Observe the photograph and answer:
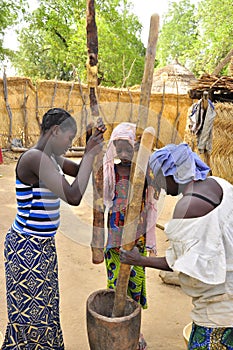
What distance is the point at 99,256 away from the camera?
2.30 m

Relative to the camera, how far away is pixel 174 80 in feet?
43.7

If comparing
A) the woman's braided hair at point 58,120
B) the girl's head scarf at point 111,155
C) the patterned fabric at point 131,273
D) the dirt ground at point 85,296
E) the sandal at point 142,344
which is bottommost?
the dirt ground at point 85,296

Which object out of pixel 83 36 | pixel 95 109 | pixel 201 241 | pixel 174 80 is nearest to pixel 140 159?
pixel 95 109

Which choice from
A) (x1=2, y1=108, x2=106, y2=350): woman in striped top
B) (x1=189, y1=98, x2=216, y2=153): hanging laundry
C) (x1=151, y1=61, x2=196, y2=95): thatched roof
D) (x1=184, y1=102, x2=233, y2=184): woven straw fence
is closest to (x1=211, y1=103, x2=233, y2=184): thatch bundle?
(x1=184, y1=102, x2=233, y2=184): woven straw fence

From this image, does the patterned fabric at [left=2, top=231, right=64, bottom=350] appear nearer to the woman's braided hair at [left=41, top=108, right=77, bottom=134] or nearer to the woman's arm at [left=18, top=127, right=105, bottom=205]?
the woman's arm at [left=18, top=127, right=105, bottom=205]

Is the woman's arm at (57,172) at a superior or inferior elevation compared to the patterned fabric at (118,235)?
superior

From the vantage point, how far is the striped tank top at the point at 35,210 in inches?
78.0

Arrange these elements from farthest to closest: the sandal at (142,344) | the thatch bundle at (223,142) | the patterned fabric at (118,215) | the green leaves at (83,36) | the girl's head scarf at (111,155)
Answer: the green leaves at (83,36) < the thatch bundle at (223,142) < the sandal at (142,344) < the patterned fabric at (118,215) < the girl's head scarf at (111,155)

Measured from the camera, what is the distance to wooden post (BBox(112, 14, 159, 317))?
165cm

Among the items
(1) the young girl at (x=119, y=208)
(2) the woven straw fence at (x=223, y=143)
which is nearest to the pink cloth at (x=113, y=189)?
(1) the young girl at (x=119, y=208)

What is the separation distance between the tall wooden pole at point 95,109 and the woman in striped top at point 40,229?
108 mm

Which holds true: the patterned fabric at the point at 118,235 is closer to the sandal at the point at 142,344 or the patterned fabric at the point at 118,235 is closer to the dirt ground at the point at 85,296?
the sandal at the point at 142,344

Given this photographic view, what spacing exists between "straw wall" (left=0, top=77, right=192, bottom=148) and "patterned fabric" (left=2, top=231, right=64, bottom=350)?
21.1ft

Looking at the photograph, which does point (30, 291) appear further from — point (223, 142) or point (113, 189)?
point (223, 142)
